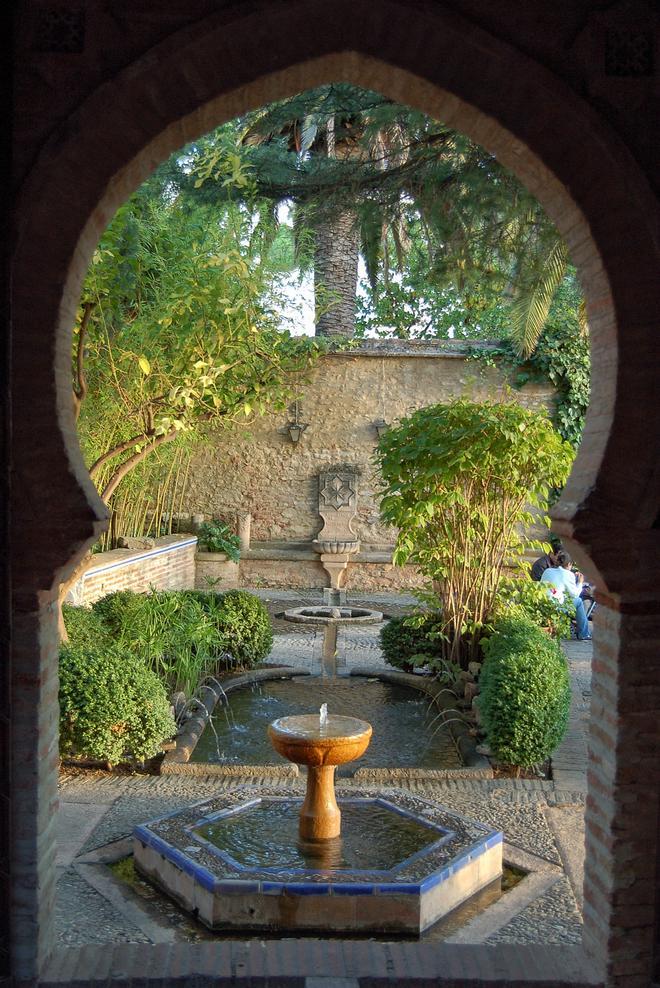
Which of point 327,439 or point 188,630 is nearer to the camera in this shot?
point 188,630

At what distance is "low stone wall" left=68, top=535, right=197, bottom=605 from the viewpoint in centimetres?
933

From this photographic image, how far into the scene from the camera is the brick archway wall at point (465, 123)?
2764 mm

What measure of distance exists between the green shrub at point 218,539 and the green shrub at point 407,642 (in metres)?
6.88

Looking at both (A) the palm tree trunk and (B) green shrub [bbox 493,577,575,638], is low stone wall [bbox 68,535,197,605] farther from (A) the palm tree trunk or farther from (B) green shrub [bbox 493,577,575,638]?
(A) the palm tree trunk

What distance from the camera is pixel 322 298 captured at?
1532 centimetres

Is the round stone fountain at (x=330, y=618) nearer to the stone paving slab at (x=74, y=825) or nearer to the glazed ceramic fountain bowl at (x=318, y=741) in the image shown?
the stone paving slab at (x=74, y=825)

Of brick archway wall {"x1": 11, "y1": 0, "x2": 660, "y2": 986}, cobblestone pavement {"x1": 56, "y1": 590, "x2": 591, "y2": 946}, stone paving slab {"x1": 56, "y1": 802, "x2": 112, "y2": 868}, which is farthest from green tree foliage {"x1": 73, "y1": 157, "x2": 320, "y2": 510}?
brick archway wall {"x1": 11, "y1": 0, "x2": 660, "y2": 986}

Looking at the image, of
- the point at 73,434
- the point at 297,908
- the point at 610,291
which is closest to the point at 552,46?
the point at 610,291

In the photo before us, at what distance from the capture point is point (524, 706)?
576 centimetres

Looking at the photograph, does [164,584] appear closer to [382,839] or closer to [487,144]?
[382,839]

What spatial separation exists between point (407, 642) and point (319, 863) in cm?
444

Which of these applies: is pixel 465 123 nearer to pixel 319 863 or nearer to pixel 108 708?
pixel 319 863

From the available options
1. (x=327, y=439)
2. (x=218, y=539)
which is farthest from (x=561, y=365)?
(x=218, y=539)

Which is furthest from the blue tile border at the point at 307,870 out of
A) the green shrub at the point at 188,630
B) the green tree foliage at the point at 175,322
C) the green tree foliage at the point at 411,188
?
the green tree foliage at the point at 411,188
